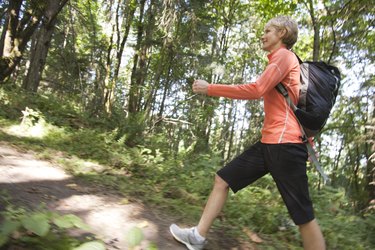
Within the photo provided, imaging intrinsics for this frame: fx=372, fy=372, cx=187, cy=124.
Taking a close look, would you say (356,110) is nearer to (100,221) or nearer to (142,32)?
(142,32)

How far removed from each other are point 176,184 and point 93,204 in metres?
2.02

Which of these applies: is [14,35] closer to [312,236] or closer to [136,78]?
[136,78]

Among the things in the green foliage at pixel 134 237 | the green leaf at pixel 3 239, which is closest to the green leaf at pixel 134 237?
the green foliage at pixel 134 237

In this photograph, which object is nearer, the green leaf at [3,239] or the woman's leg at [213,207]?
the green leaf at [3,239]

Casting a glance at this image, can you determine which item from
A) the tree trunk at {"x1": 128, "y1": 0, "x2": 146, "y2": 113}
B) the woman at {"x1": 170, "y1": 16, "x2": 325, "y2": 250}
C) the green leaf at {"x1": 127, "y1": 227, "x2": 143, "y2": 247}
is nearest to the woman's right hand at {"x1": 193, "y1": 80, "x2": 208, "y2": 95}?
the woman at {"x1": 170, "y1": 16, "x2": 325, "y2": 250}

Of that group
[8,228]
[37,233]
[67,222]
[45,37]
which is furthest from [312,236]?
[45,37]

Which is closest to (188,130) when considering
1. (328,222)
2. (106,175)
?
(106,175)

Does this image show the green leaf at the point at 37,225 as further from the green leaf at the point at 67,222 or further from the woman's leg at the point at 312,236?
the woman's leg at the point at 312,236

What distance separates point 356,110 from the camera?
791 inches

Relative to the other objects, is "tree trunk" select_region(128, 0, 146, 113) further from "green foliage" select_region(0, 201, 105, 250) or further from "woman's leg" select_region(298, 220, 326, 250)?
"woman's leg" select_region(298, 220, 326, 250)

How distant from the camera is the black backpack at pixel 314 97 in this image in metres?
3.26

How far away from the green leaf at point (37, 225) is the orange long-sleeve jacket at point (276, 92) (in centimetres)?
176

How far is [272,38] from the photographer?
3.52 meters

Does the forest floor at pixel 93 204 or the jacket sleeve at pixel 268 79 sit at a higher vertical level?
the jacket sleeve at pixel 268 79
